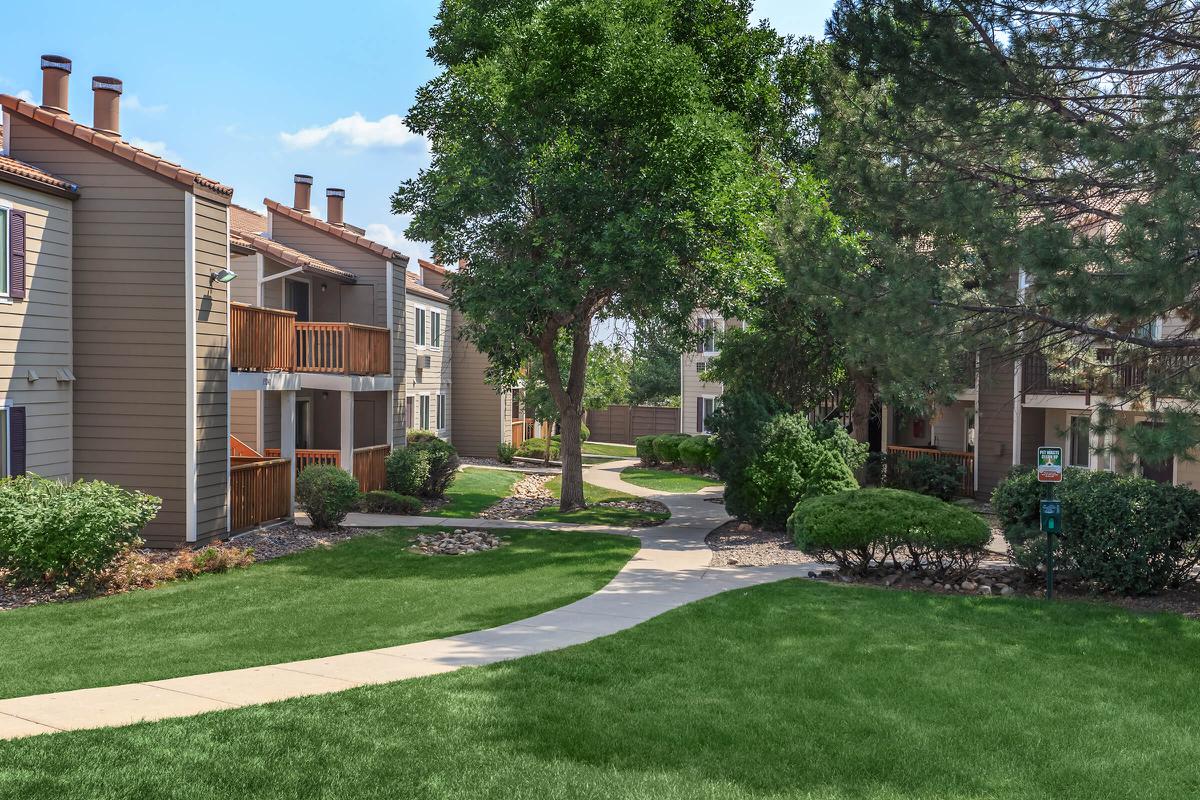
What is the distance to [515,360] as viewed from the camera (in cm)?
2219

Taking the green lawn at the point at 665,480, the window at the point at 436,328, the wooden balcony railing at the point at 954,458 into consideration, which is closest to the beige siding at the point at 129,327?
the green lawn at the point at 665,480

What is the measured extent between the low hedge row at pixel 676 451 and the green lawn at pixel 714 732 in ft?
75.0

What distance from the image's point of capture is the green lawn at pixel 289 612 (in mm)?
8273

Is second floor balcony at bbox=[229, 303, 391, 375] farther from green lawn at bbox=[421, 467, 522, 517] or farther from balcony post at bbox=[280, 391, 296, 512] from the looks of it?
green lawn at bbox=[421, 467, 522, 517]

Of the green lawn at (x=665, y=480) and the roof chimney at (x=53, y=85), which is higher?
Answer: the roof chimney at (x=53, y=85)

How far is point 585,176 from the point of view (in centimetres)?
1762

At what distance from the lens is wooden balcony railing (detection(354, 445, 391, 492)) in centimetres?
2150

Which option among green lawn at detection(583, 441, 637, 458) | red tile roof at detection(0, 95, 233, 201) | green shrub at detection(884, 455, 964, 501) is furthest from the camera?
green lawn at detection(583, 441, 637, 458)

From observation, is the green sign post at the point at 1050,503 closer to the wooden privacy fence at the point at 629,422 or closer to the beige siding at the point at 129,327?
the beige siding at the point at 129,327

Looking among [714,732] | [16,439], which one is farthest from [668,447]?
[714,732]

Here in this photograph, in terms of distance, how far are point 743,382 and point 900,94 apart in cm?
1324

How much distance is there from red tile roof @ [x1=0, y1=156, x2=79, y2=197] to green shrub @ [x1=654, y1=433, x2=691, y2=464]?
23.0 metres

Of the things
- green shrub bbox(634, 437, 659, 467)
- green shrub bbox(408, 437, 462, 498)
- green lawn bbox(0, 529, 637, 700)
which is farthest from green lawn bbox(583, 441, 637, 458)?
green lawn bbox(0, 529, 637, 700)

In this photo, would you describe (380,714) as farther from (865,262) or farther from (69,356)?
(69,356)
